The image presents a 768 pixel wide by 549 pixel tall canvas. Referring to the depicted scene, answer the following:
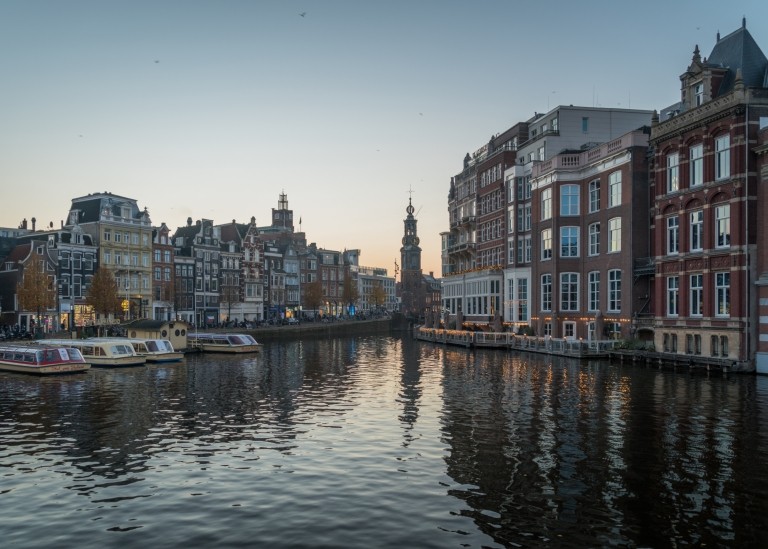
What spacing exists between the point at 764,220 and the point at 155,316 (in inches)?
3522

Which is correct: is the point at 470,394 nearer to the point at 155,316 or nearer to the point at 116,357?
the point at 116,357

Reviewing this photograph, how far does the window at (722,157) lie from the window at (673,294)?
9.33m

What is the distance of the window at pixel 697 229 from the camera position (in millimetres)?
53438

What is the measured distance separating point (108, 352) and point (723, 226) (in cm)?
4992

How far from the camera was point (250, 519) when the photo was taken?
1744 centimetres

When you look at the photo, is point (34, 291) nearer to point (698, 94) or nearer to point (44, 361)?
point (44, 361)

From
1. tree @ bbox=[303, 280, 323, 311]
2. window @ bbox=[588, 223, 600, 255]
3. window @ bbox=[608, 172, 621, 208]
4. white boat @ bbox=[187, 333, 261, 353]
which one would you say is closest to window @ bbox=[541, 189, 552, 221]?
window @ bbox=[588, 223, 600, 255]

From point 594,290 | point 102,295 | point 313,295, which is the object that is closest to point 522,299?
point 594,290

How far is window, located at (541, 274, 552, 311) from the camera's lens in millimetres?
76688

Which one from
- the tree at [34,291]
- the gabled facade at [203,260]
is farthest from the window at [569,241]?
the gabled facade at [203,260]

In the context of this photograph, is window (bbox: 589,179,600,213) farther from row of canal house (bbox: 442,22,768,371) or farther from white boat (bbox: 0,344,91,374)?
white boat (bbox: 0,344,91,374)

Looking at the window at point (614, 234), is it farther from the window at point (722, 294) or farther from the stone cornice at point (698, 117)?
the window at point (722, 294)

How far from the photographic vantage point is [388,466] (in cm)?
2255

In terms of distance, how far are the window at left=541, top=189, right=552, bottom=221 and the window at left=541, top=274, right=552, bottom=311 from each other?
675 centimetres
